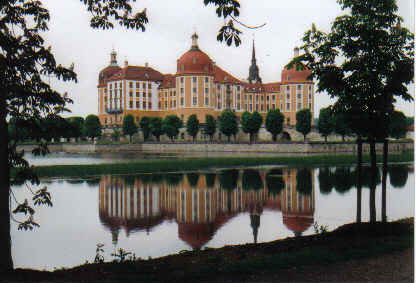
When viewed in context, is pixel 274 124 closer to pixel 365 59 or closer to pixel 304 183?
pixel 304 183

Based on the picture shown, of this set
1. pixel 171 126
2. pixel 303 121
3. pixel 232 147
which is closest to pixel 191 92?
pixel 171 126


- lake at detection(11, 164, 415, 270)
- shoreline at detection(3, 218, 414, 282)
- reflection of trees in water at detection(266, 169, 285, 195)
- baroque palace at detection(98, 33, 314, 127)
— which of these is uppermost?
baroque palace at detection(98, 33, 314, 127)

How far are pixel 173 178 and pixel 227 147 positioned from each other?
44377 mm

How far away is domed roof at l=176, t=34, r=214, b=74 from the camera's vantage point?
94938 millimetres

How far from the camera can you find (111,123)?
4053 inches

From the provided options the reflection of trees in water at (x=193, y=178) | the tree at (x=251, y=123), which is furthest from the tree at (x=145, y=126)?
the reflection of trees in water at (x=193, y=178)

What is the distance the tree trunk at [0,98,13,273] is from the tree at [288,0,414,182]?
20.4 feet

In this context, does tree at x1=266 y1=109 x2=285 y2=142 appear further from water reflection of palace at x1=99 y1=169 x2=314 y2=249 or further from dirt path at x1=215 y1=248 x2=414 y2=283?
dirt path at x1=215 y1=248 x2=414 y2=283

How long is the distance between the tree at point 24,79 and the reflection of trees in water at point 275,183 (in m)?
14.5

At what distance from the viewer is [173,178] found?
27.8m

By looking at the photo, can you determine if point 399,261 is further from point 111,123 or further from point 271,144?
point 111,123

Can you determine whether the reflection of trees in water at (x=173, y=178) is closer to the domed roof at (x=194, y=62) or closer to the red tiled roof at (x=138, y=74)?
the domed roof at (x=194, y=62)

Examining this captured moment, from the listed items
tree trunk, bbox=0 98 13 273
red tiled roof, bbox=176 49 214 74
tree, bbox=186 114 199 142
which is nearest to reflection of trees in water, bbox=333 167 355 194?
tree trunk, bbox=0 98 13 273

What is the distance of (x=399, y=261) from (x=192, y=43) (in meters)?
92.8
